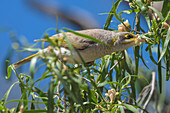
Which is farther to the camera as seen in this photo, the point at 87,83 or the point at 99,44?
the point at 99,44

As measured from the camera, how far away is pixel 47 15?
465 cm

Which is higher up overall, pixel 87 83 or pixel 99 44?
pixel 99 44

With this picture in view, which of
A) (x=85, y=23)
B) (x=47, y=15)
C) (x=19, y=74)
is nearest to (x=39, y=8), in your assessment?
(x=47, y=15)

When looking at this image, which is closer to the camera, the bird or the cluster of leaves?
the cluster of leaves

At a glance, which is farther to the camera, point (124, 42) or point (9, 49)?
point (124, 42)

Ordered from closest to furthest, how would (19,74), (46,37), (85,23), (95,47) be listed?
(46,37), (19,74), (95,47), (85,23)

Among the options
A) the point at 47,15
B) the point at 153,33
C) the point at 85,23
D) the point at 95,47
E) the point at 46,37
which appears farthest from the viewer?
the point at 47,15

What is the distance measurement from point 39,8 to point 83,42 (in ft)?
11.6

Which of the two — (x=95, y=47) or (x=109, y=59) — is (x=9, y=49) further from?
(x=109, y=59)

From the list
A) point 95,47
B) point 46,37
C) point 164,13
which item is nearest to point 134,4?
point 164,13

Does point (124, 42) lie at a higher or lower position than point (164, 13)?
lower

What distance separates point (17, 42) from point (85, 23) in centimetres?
343

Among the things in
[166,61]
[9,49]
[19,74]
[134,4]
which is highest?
[134,4]

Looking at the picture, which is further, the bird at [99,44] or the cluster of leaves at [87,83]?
the bird at [99,44]
